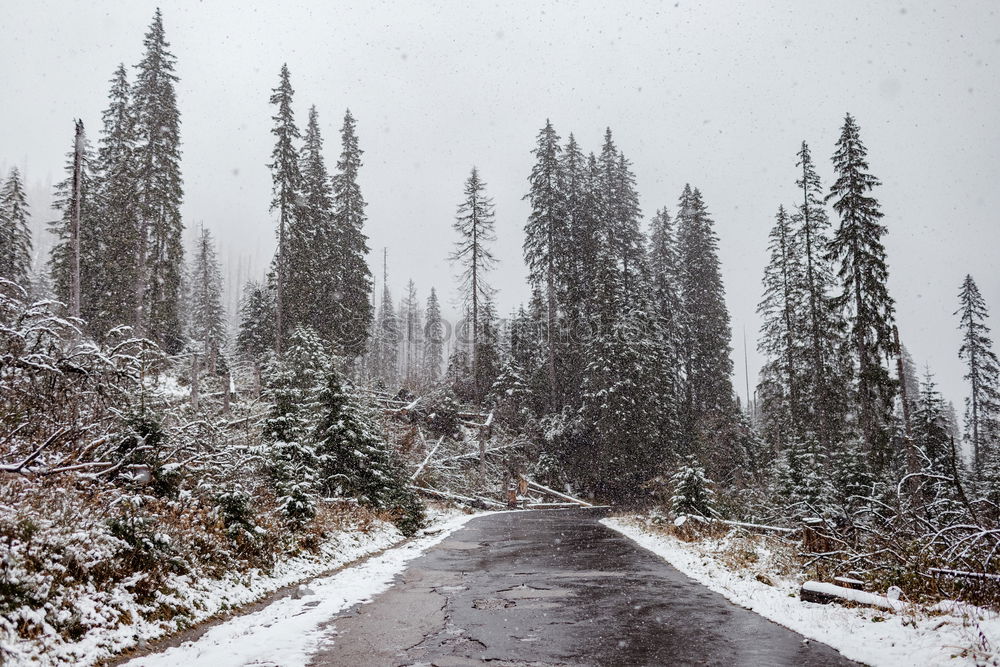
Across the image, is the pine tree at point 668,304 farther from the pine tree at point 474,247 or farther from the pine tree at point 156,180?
the pine tree at point 156,180

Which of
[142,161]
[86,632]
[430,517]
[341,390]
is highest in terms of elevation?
[142,161]

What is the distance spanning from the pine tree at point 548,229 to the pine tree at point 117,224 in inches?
924

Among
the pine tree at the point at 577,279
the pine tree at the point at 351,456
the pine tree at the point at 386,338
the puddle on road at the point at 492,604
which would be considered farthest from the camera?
the pine tree at the point at 386,338

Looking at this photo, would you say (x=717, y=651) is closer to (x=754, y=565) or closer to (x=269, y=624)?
(x=269, y=624)

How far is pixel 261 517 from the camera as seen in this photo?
1124cm

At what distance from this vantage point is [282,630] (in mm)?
6832

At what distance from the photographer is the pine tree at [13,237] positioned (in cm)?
3231

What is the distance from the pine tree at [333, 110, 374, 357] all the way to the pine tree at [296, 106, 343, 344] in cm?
76

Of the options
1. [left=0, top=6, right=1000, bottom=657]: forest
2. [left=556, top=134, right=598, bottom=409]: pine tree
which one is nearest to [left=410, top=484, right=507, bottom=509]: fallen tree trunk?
[left=0, top=6, right=1000, bottom=657]: forest

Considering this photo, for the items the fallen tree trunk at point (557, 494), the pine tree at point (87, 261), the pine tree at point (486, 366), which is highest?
the pine tree at point (87, 261)

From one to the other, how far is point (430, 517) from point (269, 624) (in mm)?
16815

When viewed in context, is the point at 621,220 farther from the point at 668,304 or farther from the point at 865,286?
the point at 865,286

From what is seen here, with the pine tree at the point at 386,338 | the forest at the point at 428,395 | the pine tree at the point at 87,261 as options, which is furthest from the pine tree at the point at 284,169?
the pine tree at the point at 386,338

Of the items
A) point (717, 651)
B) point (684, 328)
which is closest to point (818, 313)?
point (684, 328)
